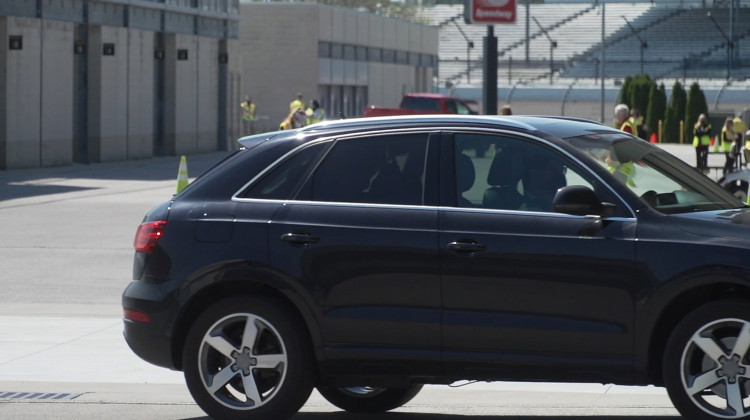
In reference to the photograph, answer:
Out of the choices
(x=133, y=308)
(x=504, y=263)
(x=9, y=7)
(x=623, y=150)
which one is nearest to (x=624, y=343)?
(x=504, y=263)

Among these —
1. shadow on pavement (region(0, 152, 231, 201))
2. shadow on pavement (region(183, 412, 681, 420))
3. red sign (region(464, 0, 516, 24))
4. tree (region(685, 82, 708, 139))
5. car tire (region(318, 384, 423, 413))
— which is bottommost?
shadow on pavement (region(183, 412, 681, 420))

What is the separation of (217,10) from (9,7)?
1608cm

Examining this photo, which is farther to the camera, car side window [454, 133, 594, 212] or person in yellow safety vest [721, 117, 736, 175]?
person in yellow safety vest [721, 117, 736, 175]

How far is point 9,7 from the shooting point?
34.6m

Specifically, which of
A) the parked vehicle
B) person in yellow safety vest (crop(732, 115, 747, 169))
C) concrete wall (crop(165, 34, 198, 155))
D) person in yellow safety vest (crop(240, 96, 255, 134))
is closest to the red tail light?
the parked vehicle

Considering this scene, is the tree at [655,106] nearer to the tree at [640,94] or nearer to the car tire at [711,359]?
the tree at [640,94]

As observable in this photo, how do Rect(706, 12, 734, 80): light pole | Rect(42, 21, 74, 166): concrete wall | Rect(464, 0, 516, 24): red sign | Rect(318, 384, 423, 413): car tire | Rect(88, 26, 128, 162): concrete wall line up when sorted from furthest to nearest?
Rect(706, 12, 734, 80): light pole
Rect(88, 26, 128, 162): concrete wall
Rect(42, 21, 74, 166): concrete wall
Rect(464, 0, 516, 24): red sign
Rect(318, 384, 423, 413): car tire

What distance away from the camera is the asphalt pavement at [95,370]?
8695 mm

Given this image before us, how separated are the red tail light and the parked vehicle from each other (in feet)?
0.04

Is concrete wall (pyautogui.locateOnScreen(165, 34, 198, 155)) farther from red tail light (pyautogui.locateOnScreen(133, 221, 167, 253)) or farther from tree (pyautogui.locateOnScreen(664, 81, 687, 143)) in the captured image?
red tail light (pyautogui.locateOnScreen(133, 221, 167, 253))

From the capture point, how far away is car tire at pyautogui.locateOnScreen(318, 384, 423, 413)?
339 inches

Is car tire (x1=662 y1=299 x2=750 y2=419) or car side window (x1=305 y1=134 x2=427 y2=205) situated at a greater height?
car side window (x1=305 y1=134 x2=427 y2=205)

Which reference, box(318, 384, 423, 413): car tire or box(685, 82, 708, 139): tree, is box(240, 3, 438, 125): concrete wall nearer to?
box(685, 82, 708, 139): tree

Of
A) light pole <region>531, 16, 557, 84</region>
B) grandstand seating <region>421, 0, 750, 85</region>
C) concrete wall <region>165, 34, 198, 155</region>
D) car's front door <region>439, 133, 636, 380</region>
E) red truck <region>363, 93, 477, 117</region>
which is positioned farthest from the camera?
light pole <region>531, 16, 557, 84</region>
